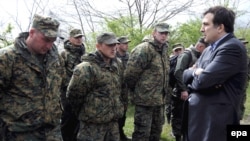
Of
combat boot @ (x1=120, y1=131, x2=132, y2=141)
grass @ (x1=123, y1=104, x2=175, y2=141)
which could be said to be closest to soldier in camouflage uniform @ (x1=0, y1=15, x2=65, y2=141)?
combat boot @ (x1=120, y1=131, x2=132, y2=141)

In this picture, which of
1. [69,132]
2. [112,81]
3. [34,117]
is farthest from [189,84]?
[69,132]

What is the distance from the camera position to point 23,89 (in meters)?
3.37

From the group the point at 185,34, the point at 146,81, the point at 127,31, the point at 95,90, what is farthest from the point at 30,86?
the point at 185,34

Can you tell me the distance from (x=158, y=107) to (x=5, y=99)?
2.95m

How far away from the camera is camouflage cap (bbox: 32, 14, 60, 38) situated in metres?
3.42

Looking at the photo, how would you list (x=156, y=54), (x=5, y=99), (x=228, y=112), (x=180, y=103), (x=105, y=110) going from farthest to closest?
(x=180, y=103)
(x=156, y=54)
(x=105, y=110)
(x=5, y=99)
(x=228, y=112)

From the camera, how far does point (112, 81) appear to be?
173 inches

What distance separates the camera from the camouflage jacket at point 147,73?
219 inches

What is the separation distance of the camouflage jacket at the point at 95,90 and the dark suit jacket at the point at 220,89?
1394 mm

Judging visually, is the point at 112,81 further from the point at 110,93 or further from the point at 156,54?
the point at 156,54

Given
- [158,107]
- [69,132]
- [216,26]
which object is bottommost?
[69,132]

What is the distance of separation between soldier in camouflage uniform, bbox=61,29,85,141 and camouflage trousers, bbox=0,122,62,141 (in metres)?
2.16

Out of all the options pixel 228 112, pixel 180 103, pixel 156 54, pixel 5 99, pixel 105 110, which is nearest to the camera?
pixel 228 112

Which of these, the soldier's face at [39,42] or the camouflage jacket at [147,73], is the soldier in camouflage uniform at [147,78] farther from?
the soldier's face at [39,42]
